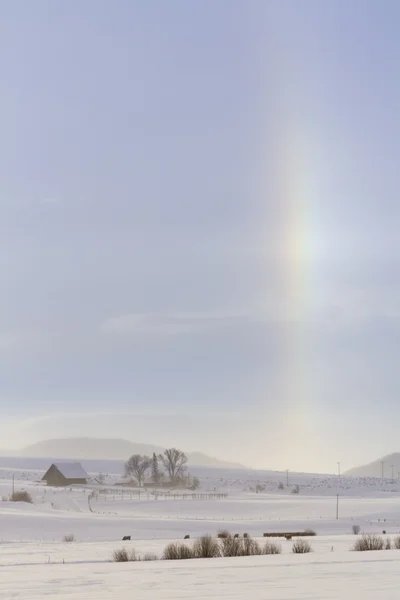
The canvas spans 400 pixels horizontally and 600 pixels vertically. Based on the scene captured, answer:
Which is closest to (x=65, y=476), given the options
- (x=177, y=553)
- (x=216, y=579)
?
(x=177, y=553)

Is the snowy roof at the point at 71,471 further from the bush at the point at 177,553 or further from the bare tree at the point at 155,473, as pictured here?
the bush at the point at 177,553

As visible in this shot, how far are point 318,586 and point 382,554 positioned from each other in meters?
11.1

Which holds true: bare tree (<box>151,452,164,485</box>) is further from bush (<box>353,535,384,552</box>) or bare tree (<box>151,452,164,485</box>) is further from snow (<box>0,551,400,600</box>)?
snow (<box>0,551,400,600</box>)

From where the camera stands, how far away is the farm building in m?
128

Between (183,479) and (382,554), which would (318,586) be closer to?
(382,554)

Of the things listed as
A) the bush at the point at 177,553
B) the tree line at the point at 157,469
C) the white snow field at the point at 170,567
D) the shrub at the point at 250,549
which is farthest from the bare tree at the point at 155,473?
the bush at the point at 177,553

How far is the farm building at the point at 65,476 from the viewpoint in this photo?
12800 centimetres

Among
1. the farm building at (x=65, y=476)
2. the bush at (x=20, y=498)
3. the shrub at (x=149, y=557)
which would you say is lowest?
the shrub at (x=149, y=557)

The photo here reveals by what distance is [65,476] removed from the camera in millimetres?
128625

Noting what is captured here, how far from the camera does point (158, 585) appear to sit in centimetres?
1958

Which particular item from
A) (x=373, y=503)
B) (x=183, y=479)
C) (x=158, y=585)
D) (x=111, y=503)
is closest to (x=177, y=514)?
(x=111, y=503)

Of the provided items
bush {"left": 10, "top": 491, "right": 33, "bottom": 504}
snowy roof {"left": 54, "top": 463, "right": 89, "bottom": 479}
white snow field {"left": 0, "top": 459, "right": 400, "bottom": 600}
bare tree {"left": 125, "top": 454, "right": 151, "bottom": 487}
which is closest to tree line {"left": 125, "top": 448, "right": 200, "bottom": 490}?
bare tree {"left": 125, "top": 454, "right": 151, "bottom": 487}

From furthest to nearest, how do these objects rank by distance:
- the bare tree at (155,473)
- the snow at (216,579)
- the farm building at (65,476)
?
the bare tree at (155,473) → the farm building at (65,476) → the snow at (216,579)

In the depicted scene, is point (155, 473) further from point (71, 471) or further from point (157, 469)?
point (71, 471)
